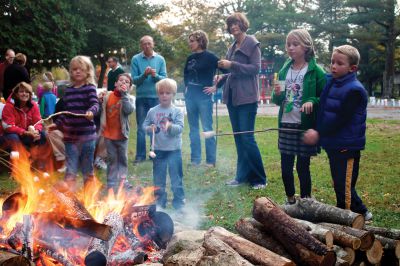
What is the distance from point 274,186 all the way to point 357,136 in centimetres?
220

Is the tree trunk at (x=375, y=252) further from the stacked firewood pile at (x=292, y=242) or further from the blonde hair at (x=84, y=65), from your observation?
the blonde hair at (x=84, y=65)

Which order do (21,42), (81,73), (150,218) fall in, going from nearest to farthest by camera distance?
(150,218) → (81,73) → (21,42)

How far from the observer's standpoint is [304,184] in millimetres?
4852

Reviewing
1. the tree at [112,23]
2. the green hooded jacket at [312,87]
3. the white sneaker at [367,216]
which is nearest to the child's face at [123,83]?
the green hooded jacket at [312,87]

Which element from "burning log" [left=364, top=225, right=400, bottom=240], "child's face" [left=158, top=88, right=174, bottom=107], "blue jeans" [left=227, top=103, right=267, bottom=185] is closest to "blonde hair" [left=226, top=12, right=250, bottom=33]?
"blue jeans" [left=227, top=103, right=267, bottom=185]

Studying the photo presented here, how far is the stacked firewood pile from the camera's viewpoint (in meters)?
3.13

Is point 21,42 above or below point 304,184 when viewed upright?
above

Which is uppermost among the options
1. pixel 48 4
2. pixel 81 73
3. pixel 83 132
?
pixel 48 4

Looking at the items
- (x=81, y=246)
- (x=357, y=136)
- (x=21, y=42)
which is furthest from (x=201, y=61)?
(x=21, y=42)

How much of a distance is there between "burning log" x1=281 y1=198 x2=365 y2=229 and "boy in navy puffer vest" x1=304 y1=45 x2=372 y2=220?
1.95 ft

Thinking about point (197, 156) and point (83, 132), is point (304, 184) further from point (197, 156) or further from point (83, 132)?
point (197, 156)

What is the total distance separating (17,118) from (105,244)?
392 cm

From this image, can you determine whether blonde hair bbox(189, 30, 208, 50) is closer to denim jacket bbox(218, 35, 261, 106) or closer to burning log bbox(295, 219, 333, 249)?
denim jacket bbox(218, 35, 261, 106)

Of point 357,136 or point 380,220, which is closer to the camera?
point 357,136
